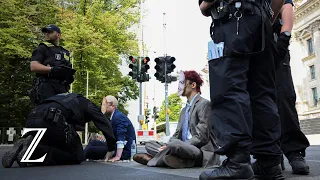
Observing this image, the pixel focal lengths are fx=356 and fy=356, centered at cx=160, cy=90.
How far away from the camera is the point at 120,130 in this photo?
214 inches

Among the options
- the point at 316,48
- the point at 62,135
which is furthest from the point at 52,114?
the point at 316,48

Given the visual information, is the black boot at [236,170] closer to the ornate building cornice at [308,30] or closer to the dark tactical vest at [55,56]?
the dark tactical vest at [55,56]

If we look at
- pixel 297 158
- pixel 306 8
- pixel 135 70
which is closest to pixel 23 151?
pixel 297 158

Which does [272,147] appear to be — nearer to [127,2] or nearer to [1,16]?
[1,16]

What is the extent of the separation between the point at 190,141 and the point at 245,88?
206 cm

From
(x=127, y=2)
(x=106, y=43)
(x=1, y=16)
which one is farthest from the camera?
(x=127, y=2)

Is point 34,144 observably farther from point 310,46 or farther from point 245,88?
point 310,46

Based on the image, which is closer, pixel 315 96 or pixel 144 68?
pixel 144 68

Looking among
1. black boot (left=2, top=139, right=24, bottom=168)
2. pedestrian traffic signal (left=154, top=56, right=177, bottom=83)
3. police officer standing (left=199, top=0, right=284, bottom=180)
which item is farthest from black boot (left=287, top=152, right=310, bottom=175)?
pedestrian traffic signal (left=154, top=56, right=177, bottom=83)

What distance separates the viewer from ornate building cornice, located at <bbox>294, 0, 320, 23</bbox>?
36.4m

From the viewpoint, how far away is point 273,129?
2.48m

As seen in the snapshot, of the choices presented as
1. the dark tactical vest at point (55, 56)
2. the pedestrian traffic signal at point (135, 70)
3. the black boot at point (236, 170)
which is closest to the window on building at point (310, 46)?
the pedestrian traffic signal at point (135, 70)

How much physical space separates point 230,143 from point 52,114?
9.26ft

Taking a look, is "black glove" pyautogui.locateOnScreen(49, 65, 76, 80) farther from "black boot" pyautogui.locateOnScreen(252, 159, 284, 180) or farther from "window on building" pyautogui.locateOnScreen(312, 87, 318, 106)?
"window on building" pyautogui.locateOnScreen(312, 87, 318, 106)
